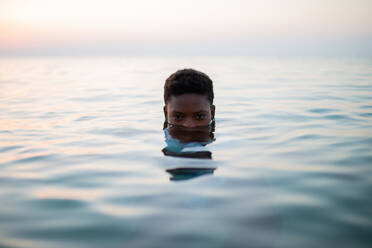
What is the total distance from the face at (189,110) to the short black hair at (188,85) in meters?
0.07

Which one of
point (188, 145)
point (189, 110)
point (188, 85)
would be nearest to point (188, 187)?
point (188, 145)

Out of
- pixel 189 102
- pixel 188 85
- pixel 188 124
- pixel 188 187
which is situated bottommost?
pixel 188 187

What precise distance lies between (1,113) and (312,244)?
688 cm

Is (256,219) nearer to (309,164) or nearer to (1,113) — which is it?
(309,164)

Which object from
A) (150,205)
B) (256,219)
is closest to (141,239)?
(150,205)

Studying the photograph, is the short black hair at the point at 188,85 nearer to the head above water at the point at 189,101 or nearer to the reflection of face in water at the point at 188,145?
the head above water at the point at 189,101

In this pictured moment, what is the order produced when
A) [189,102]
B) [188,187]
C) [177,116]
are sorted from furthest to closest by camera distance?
1. [177,116]
2. [189,102]
3. [188,187]

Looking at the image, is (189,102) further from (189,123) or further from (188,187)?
(188,187)

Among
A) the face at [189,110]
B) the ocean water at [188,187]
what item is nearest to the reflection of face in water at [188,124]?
the face at [189,110]

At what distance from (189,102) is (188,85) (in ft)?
0.89

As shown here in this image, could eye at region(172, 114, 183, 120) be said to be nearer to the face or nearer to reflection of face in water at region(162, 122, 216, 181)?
the face

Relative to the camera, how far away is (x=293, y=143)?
4.02m

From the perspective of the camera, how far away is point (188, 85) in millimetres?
4414

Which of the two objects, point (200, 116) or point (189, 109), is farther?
point (200, 116)
